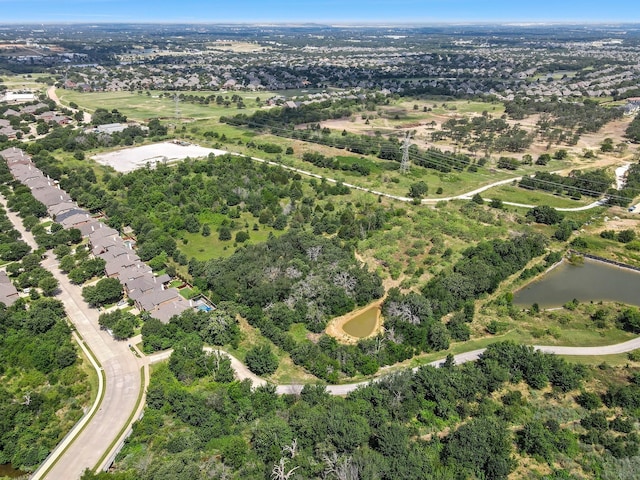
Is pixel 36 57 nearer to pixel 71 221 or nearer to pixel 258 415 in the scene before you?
pixel 71 221

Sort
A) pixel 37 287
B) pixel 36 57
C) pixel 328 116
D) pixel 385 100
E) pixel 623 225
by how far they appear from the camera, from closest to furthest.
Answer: pixel 37 287, pixel 623 225, pixel 328 116, pixel 385 100, pixel 36 57

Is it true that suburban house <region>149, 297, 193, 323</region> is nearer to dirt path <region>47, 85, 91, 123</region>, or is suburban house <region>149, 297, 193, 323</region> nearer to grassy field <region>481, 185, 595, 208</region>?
grassy field <region>481, 185, 595, 208</region>

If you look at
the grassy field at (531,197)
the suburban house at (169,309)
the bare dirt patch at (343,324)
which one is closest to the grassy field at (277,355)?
the bare dirt patch at (343,324)

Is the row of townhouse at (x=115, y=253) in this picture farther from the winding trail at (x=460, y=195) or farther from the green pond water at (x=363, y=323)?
the winding trail at (x=460, y=195)

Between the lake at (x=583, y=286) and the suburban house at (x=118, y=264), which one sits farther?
the lake at (x=583, y=286)

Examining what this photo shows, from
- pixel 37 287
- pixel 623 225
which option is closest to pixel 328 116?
pixel 623 225

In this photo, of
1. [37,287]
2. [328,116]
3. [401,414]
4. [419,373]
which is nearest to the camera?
[401,414]

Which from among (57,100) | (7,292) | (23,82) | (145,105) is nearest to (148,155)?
(7,292)
